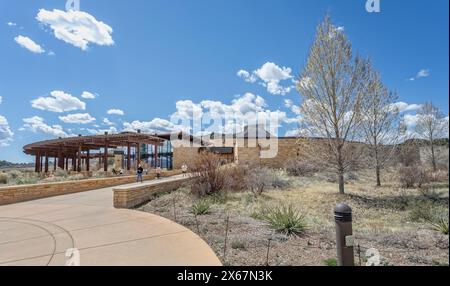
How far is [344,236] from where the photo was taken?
3.29 meters

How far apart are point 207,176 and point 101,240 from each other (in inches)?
253

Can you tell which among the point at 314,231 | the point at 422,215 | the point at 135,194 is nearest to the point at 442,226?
the point at 422,215

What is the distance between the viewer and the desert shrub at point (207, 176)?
35.8 ft

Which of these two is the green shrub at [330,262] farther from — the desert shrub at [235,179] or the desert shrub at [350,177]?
the desert shrub at [350,177]

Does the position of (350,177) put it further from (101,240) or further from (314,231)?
(101,240)

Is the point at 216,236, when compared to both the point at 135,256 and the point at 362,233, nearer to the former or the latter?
the point at 135,256

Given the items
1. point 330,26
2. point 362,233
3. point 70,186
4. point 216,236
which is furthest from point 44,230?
point 330,26

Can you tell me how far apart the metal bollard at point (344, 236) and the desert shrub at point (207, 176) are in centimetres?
770

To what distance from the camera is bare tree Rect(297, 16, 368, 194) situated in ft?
36.8

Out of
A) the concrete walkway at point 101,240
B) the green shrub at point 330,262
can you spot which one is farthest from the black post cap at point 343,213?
the concrete walkway at point 101,240

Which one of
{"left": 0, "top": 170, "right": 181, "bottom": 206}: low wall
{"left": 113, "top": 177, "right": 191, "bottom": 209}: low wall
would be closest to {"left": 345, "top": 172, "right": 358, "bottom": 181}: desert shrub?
{"left": 113, "top": 177, "right": 191, "bottom": 209}: low wall

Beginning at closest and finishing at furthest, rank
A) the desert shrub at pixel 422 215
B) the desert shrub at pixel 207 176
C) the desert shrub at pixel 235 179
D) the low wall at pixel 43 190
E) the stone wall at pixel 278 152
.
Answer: the desert shrub at pixel 422 215 < the low wall at pixel 43 190 < the desert shrub at pixel 207 176 < the desert shrub at pixel 235 179 < the stone wall at pixel 278 152

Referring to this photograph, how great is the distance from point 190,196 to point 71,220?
14.8 ft

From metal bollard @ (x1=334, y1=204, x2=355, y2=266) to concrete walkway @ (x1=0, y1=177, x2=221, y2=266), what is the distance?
63.3 inches
